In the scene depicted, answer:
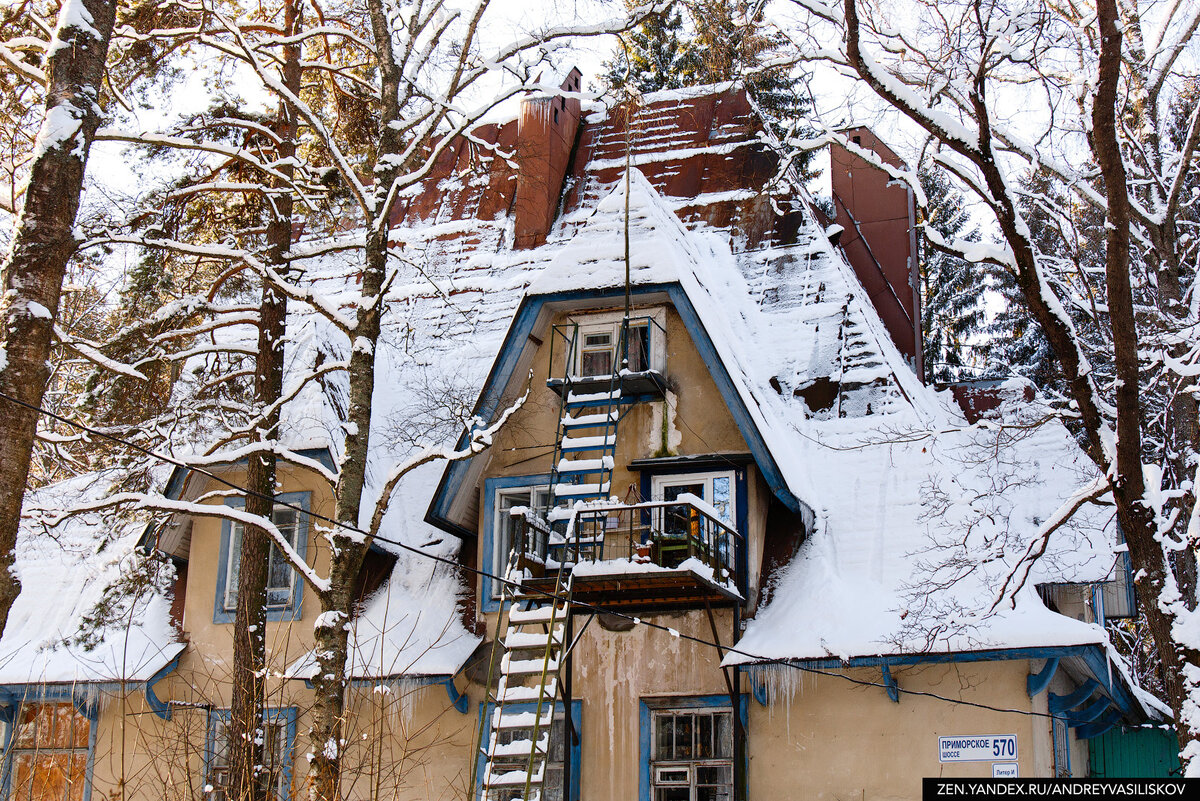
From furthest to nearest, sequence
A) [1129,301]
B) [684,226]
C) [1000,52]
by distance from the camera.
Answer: [684,226], [1000,52], [1129,301]

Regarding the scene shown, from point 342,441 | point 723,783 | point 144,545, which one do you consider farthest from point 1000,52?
point 144,545

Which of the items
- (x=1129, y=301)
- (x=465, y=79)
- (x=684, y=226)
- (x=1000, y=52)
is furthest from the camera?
(x=684, y=226)

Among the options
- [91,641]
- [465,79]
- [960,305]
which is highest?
[960,305]

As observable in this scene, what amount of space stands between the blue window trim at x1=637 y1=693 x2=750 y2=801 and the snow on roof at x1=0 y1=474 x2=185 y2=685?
5.65 m

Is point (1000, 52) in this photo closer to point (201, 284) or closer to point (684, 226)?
point (684, 226)

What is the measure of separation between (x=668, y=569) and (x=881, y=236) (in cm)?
918

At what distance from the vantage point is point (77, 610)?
16.4 m

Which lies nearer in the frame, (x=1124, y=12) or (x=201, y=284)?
(x=1124, y=12)

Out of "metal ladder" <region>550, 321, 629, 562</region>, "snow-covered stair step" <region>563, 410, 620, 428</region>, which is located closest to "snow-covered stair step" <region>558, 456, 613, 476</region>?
"metal ladder" <region>550, 321, 629, 562</region>

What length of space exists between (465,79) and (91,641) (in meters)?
8.14

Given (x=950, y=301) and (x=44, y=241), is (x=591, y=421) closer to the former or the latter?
(x=44, y=241)

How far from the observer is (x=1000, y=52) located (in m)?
11.0

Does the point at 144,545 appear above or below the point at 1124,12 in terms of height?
below

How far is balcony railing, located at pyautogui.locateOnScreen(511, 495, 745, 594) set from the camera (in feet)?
41.8
